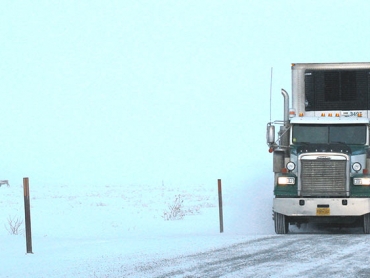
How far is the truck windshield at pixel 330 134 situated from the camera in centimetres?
1808

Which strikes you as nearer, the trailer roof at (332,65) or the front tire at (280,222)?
the front tire at (280,222)

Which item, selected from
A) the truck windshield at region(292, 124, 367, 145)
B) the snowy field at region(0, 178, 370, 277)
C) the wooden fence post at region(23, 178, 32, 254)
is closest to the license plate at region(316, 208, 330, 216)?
the snowy field at region(0, 178, 370, 277)

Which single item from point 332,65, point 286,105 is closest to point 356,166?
point 286,105

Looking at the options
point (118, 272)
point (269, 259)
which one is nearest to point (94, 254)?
point (118, 272)

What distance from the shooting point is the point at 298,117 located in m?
18.5

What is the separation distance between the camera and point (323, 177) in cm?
1698

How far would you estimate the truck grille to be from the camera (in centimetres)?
1691

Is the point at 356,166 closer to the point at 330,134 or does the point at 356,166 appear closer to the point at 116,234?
the point at 330,134

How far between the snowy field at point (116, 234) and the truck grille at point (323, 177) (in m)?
Result: 1.97

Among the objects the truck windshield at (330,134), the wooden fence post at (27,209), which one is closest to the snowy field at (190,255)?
the wooden fence post at (27,209)

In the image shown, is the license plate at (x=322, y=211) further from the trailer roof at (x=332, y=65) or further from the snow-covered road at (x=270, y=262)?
the trailer roof at (x=332, y=65)

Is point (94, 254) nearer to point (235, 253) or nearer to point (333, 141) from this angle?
point (235, 253)

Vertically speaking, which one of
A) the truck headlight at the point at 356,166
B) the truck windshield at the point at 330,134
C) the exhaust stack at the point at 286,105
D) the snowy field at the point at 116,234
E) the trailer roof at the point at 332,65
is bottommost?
the snowy field at the point at 116,234

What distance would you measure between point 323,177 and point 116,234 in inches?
243
